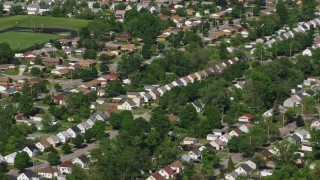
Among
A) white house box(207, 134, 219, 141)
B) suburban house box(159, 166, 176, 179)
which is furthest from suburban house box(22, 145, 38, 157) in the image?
white house box(207, 134, 219, 141)

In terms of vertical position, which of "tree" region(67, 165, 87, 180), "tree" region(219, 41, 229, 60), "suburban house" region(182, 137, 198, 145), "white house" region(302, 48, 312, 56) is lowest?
"suburban house" region(182, 137, 198, 145)

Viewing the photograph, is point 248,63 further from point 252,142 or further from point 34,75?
point 252,142

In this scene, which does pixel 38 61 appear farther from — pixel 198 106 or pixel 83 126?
pixel 83 126

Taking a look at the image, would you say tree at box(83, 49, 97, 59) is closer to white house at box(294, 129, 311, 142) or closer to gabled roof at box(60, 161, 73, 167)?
white house at box(294, 129, 311, 142)

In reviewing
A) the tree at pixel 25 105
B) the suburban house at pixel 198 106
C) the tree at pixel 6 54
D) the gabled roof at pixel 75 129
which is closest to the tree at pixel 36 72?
the tree at pixel 6 54

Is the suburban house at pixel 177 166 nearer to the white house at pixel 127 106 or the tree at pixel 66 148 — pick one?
the tree at pixel 66 148

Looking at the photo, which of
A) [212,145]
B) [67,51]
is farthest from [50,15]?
[212,145]
